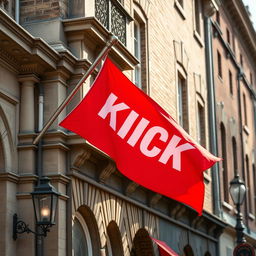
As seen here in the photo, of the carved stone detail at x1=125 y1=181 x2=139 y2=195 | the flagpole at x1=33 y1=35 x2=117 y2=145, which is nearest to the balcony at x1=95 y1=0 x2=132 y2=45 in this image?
the carved stone detail at x1=125 y1=181 x2=139 y2=195

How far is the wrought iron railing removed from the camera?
1609cm

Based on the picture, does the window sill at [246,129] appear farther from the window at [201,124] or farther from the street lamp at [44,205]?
the street lamp at [44,205]

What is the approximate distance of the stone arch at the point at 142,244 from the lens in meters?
19.2

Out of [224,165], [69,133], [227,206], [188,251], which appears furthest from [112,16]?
[224,165]

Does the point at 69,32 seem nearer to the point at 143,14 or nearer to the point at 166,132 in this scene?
the point at 166,132

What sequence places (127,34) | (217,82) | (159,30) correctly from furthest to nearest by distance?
(217,82) < (159,30) < (127,34)

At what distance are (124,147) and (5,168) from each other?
2123mm

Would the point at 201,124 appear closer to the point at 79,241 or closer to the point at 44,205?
the point at 79,241

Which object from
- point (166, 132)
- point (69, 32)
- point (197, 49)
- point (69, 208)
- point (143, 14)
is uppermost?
point (197, 49)

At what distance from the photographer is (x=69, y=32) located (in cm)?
1509

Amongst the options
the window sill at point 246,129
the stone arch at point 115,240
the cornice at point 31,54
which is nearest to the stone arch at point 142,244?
the stone arch at point 115,240

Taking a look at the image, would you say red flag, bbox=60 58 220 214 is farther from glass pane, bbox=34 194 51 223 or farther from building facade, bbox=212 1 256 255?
building facade, bbox=212 1 256 255

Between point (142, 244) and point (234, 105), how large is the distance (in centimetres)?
1521

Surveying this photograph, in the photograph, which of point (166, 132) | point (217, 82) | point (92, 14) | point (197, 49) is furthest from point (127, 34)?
point (217, 82)
